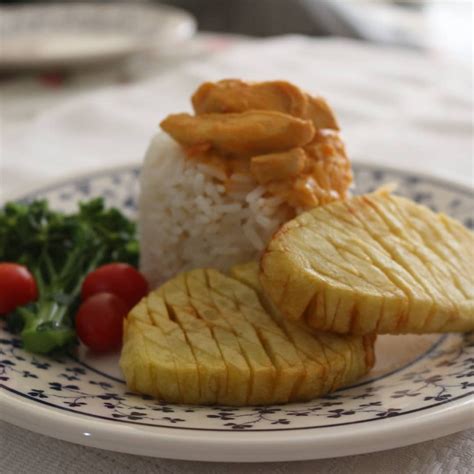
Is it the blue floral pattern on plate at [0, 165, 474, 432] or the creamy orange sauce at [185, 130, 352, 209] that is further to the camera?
the creamy orange sauce at [185, 130, 352, 209]

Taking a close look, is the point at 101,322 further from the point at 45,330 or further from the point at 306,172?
the point at 306,172

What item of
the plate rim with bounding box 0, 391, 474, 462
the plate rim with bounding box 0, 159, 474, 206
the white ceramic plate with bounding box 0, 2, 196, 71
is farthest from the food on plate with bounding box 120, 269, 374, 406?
the white ceramic plate with bounding box 0, 2, 196, 71

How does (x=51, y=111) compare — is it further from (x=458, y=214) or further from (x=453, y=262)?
(x=453, y=262)

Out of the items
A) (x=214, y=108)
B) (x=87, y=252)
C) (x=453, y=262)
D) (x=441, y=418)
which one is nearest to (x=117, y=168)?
(x=87, y=252)

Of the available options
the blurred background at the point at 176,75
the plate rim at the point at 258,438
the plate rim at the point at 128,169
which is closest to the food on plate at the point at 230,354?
the plate rim at the point at 258,438

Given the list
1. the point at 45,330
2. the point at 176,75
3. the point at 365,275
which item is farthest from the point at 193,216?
the point at 176,75

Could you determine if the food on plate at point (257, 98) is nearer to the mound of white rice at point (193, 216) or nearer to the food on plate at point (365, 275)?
the mound of white rice at point (193, 216)

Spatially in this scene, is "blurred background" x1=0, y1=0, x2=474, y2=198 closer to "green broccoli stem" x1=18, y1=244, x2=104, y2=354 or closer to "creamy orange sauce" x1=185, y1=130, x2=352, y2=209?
"green broccoli stem" x1=18, y1=244, x2=104, y2=354
